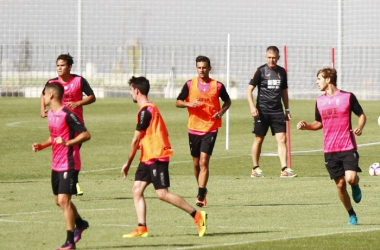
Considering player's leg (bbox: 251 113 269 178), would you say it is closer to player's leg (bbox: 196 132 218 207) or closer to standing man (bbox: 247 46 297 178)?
standing man (bbox: 247 46 297 178)

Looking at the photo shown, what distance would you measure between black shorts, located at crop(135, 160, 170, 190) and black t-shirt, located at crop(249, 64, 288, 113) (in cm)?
753

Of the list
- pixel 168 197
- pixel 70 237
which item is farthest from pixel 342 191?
pixel 70 237

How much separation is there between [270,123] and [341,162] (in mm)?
6706

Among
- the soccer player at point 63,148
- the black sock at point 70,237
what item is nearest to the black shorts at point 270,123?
the soccer player at point 63,148

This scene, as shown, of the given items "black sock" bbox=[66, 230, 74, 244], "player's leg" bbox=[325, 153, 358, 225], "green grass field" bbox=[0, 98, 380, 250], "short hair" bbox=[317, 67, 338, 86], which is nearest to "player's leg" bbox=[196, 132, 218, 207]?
"green grass field" bbox=[0, 98, 380, 250]

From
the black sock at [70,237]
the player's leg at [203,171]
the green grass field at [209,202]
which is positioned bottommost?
the green grass field at [209,202]

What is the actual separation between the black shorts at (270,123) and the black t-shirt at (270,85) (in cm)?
10

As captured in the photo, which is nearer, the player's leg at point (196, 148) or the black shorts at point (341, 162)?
the black shorts at point (341, 162)

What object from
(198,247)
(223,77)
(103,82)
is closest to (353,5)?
(223,77)

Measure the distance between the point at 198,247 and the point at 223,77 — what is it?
30.0m

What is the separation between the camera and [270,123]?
62.8 feet

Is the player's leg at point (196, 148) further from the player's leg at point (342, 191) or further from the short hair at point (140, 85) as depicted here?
the short hair at point (140, 85)

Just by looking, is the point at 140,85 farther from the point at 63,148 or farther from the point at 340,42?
the point at 340,42

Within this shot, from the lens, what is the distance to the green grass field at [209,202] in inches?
434
